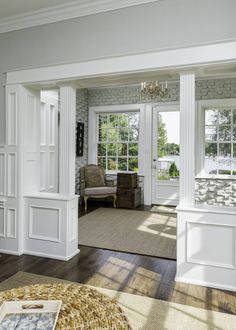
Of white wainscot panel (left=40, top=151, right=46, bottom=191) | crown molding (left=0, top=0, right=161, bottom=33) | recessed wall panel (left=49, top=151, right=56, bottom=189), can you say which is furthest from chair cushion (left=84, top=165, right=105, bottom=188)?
crown molding (left=0, top=0, right=161, bottom=33)

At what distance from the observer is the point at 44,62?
3.23 metres

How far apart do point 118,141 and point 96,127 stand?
72 centimetres

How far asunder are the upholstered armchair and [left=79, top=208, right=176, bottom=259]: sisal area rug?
0.47 metres

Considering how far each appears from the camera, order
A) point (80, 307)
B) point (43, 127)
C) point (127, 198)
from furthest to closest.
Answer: point (127, 198) < point (43, 127) < point (80, 307)

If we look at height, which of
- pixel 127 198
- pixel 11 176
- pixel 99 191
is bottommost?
pixel 127 198

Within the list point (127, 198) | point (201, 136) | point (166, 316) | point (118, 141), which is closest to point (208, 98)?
point (201, 136)

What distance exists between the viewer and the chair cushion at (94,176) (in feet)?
21.1

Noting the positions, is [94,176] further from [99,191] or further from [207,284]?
[207,284]

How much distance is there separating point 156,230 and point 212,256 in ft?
6.03

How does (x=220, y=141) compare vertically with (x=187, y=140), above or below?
above

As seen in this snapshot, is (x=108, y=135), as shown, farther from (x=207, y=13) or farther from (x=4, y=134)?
(x=207, y=13)

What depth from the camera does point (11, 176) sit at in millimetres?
3432

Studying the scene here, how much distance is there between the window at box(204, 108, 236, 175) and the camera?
5812mm

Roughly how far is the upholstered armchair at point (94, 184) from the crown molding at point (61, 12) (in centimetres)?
357
